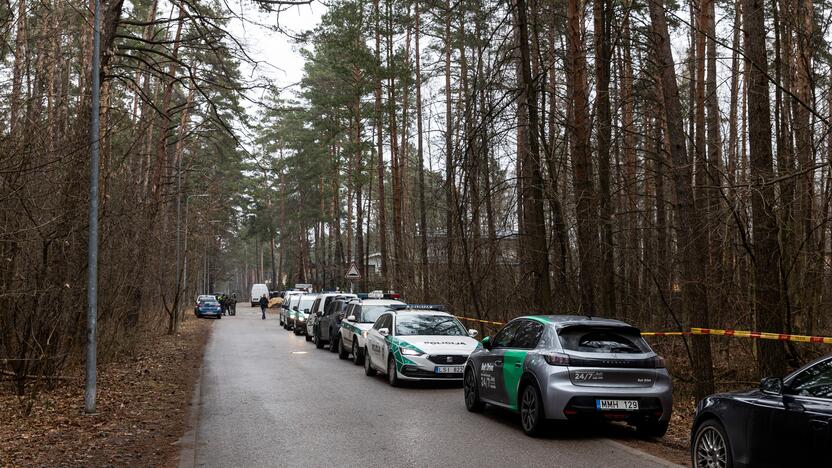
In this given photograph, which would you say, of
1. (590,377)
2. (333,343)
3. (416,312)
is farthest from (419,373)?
(333,343)

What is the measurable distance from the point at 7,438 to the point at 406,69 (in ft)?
83.1

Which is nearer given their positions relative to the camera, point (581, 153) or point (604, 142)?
point (581, 153)

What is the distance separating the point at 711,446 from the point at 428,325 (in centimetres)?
963

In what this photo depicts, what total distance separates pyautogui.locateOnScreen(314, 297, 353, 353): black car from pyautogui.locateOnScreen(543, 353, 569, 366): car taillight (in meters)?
13.8

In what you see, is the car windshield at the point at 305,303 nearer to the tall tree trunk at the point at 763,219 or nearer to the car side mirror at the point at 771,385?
the tall tree trunk at the point at 763,219

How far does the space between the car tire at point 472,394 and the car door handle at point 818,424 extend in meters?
6.59

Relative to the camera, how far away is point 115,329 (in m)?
18.4

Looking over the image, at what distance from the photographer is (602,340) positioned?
973 cm

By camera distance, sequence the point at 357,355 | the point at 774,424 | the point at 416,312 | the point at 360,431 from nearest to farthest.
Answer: the point at 774,424 → the point at 360,431 → the point at 416,312 → the point at 357,355

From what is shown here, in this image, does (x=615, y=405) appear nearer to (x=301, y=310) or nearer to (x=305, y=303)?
(x=301, y=310)

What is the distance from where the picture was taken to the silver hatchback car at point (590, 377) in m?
9.34

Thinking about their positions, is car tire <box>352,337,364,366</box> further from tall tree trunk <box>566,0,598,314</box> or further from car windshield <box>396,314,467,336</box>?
tall tree trunk <box>566,0,598,314</box>

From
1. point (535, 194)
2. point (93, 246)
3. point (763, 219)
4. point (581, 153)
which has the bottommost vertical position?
point (93, 246)

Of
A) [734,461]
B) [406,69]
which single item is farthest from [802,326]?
[406,69]
